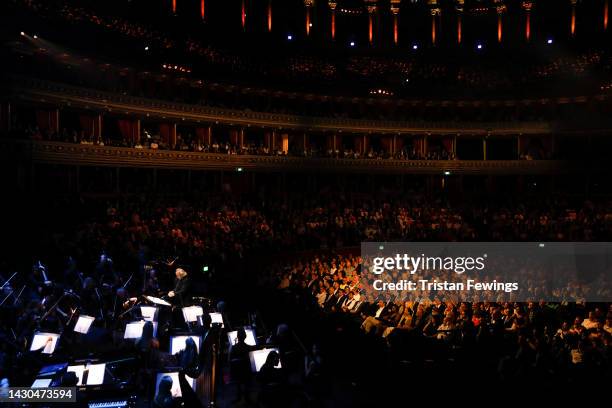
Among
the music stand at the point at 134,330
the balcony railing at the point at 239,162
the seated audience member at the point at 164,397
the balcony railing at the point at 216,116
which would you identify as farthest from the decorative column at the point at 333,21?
the seated audience member at the point at 164,397

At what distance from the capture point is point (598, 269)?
2041cm

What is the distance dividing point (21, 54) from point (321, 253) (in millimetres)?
14047

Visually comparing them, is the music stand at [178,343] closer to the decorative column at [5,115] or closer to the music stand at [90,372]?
the music stand at [90,372]

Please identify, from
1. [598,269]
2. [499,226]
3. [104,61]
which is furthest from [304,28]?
[598,269]

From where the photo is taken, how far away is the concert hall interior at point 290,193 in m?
9.05

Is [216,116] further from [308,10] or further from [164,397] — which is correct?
[164,397]

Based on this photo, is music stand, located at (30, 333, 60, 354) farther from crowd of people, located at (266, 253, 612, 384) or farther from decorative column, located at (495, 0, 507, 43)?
decorative column, located at (495, 0, 507, 43)

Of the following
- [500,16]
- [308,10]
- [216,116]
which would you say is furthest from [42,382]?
[500,16]

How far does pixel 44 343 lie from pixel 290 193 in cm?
2451

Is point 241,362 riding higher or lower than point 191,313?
lower

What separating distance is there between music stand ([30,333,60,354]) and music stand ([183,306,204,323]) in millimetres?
2601

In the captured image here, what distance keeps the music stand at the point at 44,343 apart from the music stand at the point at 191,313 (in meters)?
2.60

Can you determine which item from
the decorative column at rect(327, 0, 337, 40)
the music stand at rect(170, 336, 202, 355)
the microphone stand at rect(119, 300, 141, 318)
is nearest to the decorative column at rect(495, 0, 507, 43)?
the decorative column at rect(327, 0, 337, 40)
